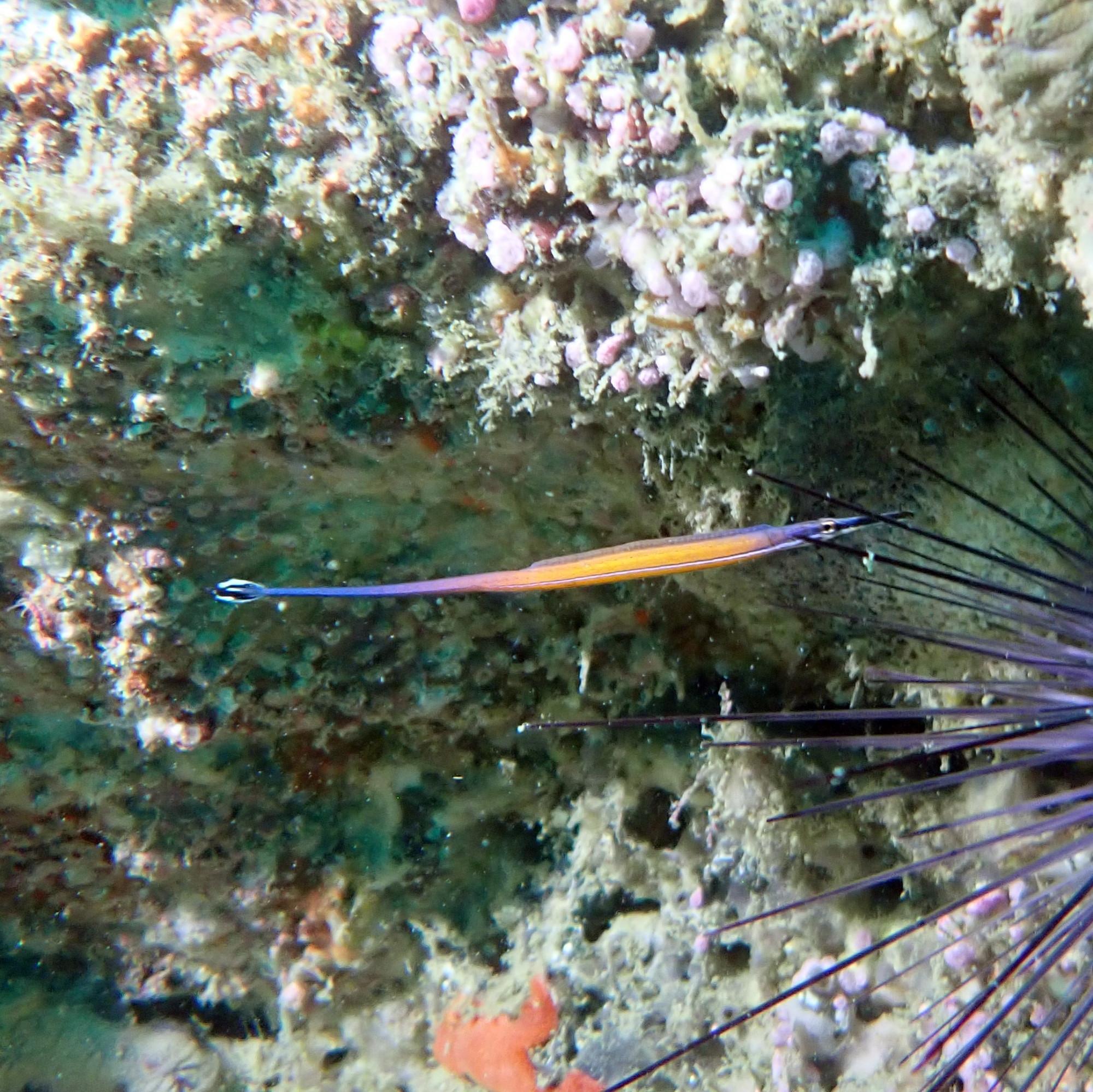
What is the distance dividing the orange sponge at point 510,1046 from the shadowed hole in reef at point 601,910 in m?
0.41

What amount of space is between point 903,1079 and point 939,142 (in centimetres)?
338

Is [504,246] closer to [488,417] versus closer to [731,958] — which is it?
[488,417]

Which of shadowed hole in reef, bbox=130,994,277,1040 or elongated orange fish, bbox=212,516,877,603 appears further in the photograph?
shadowed hole in reef, bbox=130,994,277,1040

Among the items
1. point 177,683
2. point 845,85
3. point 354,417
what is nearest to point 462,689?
point 177,683

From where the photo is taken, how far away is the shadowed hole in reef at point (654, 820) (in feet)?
14.8

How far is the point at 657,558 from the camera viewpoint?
2549mm

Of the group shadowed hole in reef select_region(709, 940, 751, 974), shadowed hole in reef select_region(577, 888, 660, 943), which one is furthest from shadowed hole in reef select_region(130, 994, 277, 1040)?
shadowed hole in reef select_region(709, 940, 751, 974)

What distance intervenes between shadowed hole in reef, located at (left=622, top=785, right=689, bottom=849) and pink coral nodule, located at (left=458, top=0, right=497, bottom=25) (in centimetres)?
386

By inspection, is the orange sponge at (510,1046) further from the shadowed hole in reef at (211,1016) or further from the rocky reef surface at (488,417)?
the shadowed hole in reef at (211,1016)

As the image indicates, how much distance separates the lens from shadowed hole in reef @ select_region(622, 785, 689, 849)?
4520mm

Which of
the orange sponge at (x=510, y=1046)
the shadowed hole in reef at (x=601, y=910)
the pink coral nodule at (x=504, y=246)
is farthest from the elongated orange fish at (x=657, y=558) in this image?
the orange sponge at (x=510, y=1046)

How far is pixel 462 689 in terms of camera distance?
4285mm

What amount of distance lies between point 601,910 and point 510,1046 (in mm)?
931

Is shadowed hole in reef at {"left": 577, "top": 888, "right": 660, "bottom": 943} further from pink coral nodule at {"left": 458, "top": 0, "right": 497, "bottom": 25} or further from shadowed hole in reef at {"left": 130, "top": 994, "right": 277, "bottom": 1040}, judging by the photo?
pink coral nodule at {"left": 458, "top": 0, "right": 497, "bottom": 25}
